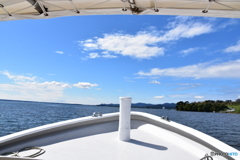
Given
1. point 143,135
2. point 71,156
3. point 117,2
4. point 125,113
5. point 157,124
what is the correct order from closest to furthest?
1. point 71,156
2. point 117,2
3. point 125,113
4. point 143,135
5. point 157,124

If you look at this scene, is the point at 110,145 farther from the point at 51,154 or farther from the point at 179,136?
the point at 179,136

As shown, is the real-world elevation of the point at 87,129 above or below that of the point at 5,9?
below

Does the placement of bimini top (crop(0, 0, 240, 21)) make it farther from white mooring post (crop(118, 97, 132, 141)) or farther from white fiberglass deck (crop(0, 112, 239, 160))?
white fiberglass deck (crop(0, 112, 239, 160))

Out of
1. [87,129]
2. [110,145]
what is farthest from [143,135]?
[87,129]

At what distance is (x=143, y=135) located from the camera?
2.82 metres

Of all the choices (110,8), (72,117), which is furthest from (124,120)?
(72,117)

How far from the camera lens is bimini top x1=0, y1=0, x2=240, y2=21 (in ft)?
6.42

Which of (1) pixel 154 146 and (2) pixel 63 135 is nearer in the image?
(1) pixel 154 146

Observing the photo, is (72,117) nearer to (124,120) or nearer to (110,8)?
(124,120)

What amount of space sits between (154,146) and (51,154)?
4.73 ft

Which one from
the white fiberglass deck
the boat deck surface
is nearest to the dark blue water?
the white fiberglass deck

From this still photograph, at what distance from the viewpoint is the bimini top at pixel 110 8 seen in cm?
196

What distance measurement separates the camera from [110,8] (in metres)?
2.18

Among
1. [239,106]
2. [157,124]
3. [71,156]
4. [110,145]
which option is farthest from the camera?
[239,106]
